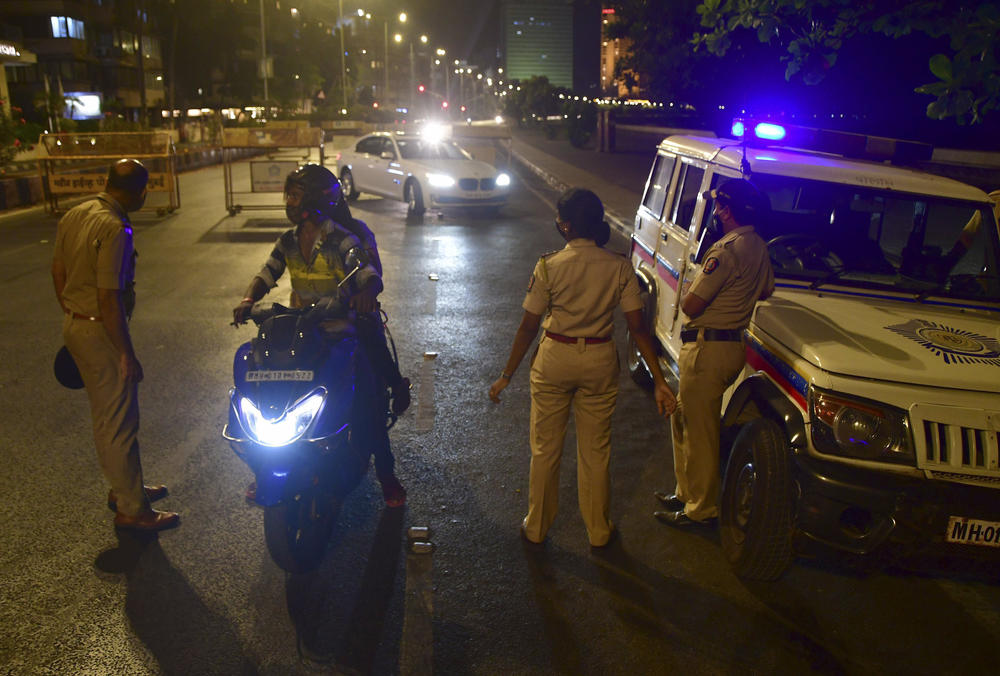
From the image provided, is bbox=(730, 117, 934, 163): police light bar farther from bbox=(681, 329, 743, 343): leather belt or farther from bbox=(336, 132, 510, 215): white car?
bbox=(336, 132, 510, 215): white car

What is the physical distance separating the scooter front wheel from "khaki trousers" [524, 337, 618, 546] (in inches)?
43.2

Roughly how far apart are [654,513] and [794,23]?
785 cm

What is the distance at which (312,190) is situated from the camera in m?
4.50

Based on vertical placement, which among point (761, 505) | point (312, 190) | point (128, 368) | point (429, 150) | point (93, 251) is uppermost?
point (429, 150)

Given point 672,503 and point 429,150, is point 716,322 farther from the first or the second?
point 429,150

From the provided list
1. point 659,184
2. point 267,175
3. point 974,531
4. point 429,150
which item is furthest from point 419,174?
point 974,531

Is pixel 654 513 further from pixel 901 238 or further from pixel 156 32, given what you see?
pixel 156 32

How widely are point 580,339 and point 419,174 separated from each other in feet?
48.2

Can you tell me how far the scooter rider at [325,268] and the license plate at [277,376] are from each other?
58 centimetres

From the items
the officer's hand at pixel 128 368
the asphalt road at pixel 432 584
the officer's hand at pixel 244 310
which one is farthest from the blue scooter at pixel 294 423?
the officer's hand at pixel 128 368

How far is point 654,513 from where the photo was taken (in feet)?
15.9

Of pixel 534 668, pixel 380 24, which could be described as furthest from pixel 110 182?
pixel 380 24

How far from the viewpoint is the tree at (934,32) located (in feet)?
16.3

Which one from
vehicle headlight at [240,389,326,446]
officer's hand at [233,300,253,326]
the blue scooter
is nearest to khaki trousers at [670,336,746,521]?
the blue scooter
